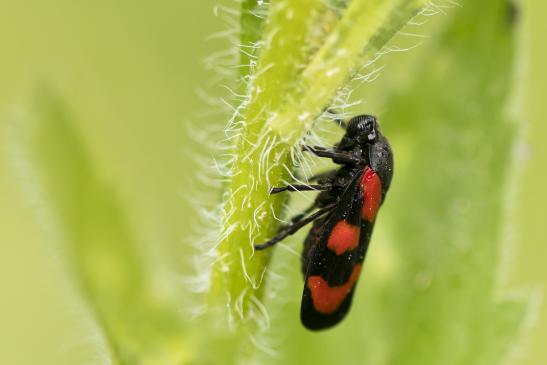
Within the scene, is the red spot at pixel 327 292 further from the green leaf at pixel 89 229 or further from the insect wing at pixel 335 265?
the green leaf at pixel 89 229

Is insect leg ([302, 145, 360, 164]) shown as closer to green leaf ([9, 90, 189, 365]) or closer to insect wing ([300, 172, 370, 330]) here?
insect wing ([300, 172, 370, 330])

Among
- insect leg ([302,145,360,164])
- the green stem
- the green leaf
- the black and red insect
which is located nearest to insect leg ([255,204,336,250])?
the black and red insect

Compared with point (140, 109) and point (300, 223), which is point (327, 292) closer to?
point (300, 223)

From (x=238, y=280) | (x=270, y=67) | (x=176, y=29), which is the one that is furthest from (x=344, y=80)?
(x=176, y=29)

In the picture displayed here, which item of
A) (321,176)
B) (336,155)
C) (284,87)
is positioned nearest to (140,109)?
(321,176)

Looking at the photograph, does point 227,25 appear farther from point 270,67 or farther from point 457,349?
point 457,349

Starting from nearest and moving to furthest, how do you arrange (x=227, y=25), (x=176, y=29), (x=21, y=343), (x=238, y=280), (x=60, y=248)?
(x=238, y=280) < (x=227, y=25) < (x=60, y=248) < (x=21, y=343) < (x=176, y=29)

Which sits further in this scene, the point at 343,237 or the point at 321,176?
the point at 321,176
